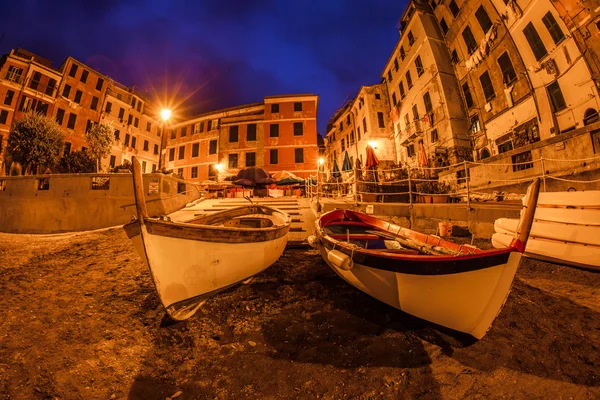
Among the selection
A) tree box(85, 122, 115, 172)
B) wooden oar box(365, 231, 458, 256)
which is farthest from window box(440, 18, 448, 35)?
tree box(85, 122, 115, 172)

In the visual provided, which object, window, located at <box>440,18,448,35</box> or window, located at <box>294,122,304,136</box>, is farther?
window, located at <box>294,122,304,136</box>

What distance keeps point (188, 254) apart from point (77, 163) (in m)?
23.6

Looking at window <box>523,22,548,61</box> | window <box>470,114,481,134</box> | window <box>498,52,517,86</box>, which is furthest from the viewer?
window <box>470,114,481,134</box>

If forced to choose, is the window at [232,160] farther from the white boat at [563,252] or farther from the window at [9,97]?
the white boat at [563,252]

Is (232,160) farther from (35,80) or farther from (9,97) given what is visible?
(9,97)

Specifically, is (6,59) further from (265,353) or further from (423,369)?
(423,369)

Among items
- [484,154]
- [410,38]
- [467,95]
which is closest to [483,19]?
[467,95]

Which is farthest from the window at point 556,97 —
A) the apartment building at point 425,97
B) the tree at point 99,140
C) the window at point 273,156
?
the tree at point 99,140

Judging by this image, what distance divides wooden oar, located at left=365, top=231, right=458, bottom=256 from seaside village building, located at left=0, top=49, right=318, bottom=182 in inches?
728

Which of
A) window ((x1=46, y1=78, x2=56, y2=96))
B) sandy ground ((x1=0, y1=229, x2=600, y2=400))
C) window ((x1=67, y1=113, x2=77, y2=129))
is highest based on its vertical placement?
window ((x1=46, y1=78, x2=56, y2=96))

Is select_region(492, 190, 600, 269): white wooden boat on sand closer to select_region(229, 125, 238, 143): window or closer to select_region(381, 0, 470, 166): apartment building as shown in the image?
select_region(381, 0, 470, 166): apartment building

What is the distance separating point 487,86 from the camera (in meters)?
16.6

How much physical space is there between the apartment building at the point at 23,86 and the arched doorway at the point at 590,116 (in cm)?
3978

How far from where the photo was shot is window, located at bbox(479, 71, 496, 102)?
641 inches
